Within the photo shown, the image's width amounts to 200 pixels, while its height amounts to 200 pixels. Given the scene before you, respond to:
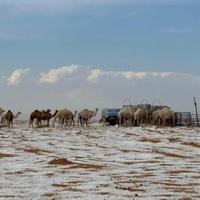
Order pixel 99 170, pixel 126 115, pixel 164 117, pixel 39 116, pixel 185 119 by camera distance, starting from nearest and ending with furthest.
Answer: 1. pixel 99 170
2. pixel 39 116
3. pixel 164 117
4. pixel 126 115
5. pixel 185 119

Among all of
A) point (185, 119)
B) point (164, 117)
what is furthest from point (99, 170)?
point (185, 119)

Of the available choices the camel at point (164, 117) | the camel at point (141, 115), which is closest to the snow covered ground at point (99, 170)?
the camel at point (164, 117)

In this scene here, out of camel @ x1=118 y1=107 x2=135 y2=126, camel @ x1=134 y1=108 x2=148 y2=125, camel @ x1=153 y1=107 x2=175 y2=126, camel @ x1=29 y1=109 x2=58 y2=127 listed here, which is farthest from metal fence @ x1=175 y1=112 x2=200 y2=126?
camel @ x1=29 y1=109 x2=58 y2=127

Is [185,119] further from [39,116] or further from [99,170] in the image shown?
[99,170]

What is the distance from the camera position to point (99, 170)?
22203 millimetres

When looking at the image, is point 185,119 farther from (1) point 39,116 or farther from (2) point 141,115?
(1) point 39,116

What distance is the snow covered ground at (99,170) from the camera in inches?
642

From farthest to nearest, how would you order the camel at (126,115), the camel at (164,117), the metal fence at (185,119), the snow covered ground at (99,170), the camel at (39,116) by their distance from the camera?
the metal fence at (185,119)
the camel at (126,115)
the camel at (164,117)
the camel at (39,116)
the snow covered ground at (99,170)

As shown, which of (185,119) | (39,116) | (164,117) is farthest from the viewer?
(185,119)

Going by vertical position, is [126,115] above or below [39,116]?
above

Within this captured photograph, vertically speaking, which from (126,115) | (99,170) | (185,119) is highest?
(126,115)

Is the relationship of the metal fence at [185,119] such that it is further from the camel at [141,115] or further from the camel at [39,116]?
the camel at [39,116]

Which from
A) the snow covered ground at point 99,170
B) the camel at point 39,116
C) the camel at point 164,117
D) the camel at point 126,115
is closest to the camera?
the snow covered ground at point 99,170

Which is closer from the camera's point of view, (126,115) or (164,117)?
(164,117)
